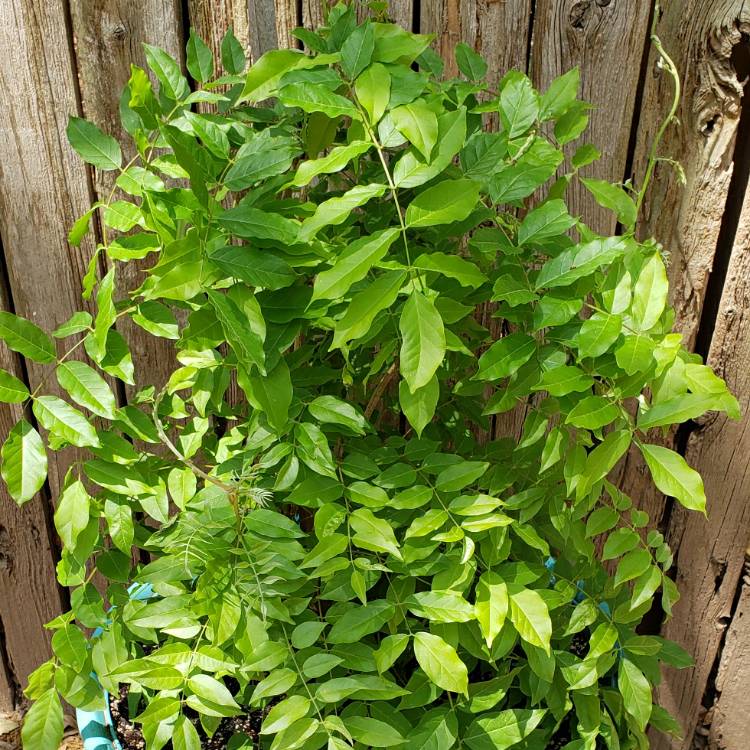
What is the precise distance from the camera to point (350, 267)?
2.83ft

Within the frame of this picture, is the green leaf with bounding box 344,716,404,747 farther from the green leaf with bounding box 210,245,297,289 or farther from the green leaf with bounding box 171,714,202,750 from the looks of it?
the green leaf with bounding box 210,245,297,289

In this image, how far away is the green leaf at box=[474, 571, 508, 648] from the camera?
1042 millimetres

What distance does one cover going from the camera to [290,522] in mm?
1103

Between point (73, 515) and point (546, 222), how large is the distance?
768mm

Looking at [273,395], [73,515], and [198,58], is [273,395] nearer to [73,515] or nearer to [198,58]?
[73,515]

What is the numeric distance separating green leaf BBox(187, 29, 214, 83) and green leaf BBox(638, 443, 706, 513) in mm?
878

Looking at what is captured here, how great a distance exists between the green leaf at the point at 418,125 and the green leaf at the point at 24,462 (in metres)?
0.62

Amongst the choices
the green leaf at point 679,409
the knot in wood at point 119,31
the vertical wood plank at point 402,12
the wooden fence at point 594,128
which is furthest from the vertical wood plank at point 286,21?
the green leaf at point 679,409

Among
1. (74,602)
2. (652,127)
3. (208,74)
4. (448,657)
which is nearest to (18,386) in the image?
(74,602)

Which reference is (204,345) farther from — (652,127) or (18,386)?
(652,127)

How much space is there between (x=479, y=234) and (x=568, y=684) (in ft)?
2.50

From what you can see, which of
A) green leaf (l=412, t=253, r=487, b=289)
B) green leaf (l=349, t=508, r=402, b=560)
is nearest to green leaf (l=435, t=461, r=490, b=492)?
green leaf (l=349, t=508, r=402, b=560)

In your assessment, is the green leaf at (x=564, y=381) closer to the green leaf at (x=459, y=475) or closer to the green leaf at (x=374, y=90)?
the green leaf at (x=459, y=475)

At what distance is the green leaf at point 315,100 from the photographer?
917mm
